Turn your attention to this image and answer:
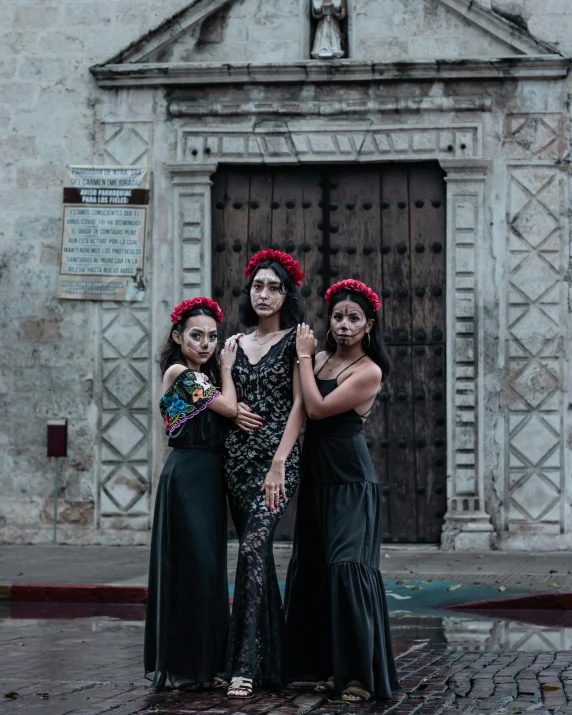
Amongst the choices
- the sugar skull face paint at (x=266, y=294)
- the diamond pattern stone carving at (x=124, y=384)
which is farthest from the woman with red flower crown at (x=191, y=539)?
the diamond pattern stone carving at (x=124, y=384)

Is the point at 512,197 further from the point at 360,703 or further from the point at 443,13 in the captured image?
the point at 360,703

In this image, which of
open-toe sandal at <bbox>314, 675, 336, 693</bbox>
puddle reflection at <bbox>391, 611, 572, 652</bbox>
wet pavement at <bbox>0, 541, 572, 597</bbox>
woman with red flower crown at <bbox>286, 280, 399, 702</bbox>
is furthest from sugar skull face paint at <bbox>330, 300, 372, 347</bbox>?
wet pavement at <bbox>0, 541, 572, 597</bbox>

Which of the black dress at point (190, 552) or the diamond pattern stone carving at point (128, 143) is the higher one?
the diamond pattern stone carving at point (128, 143)

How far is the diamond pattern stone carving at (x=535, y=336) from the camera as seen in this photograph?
41.0 ft

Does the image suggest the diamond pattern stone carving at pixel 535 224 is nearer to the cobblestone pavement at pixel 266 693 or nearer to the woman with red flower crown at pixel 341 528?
the cobblestone pavement at pixel 266 693

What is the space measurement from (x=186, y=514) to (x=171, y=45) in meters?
7.78

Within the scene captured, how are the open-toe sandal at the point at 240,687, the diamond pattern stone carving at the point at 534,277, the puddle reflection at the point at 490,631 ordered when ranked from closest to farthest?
1. the open-toe sandal at the point at 240,687
2. the puddle reflection at the point at 490,631
3. the diamond pattern stone carving at the point at 534,277

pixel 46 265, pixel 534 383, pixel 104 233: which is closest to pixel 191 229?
pixel 104 233

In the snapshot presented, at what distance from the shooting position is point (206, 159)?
1298 centimetres

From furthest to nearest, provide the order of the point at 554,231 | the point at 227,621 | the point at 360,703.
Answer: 1. the point at 554,231
2. the point at 227,621
3. the point at 360,703

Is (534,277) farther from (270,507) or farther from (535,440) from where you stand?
(270,507)

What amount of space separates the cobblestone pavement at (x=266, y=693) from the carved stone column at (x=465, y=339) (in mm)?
4031

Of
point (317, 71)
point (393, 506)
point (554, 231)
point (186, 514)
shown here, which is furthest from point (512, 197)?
point (186, 514)

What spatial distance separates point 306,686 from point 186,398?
144 cm
